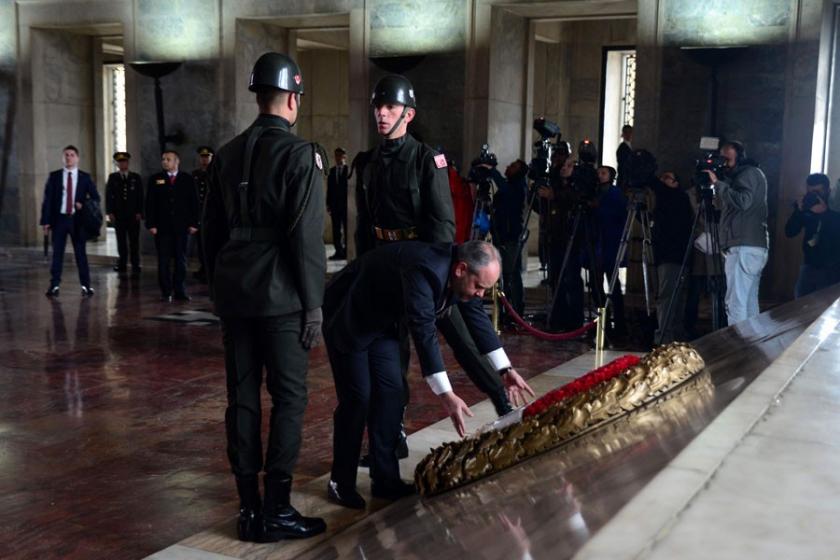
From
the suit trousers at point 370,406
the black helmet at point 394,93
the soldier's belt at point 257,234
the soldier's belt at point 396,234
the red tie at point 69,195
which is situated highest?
the black helmet at point 394,93

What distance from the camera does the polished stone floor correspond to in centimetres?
382

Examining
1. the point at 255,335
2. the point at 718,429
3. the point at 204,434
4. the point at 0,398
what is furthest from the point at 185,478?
the point at 718,429

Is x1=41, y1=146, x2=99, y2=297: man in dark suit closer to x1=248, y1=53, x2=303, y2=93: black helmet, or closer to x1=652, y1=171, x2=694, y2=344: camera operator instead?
x1=652, y1=171, x2=694, y2=344: camera operator

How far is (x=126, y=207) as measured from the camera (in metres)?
12.7

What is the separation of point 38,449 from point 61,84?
40.2 ft

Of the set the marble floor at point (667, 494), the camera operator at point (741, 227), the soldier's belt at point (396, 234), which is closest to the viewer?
the marble floor at point (667, 494)

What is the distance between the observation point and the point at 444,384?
3.51m

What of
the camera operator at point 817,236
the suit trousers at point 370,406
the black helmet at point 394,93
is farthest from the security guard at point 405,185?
the camera operator at point 817,236

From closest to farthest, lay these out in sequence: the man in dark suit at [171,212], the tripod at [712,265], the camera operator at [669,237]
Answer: the tripod at [712,265] < the camera operator at [669,237] < the man in dark suit at [171,212]

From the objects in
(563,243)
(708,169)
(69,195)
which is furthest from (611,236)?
(69,195)

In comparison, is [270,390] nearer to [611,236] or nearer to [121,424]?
[121,424]

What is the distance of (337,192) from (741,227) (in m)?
7.77

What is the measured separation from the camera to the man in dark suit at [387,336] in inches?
136

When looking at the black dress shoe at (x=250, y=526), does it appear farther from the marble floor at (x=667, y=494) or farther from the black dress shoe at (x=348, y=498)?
the black dress shoe at (x=348, y=498)
